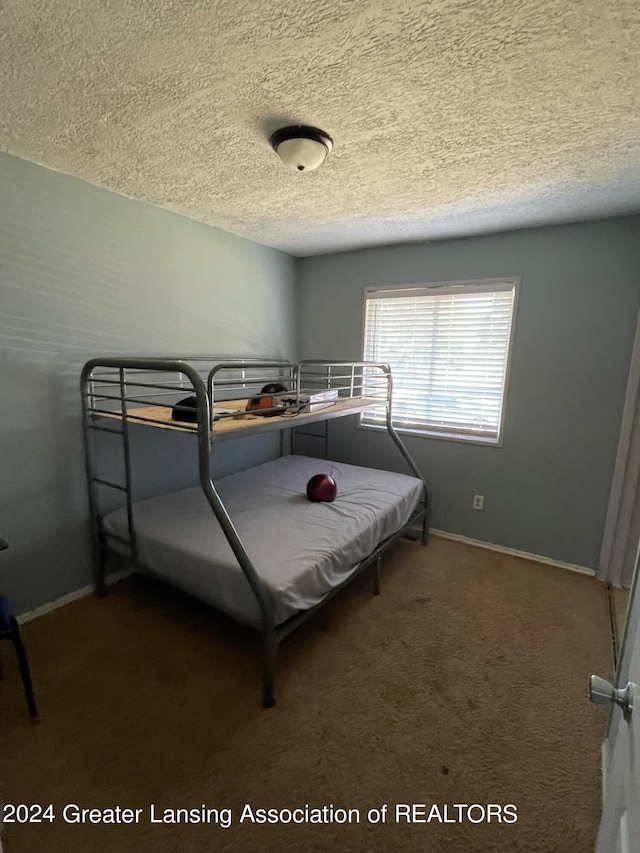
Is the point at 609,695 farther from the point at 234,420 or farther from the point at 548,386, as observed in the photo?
the point at 548,386

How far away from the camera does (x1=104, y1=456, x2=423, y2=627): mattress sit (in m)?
1.72

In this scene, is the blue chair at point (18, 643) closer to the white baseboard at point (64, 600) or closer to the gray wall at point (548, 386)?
the white baseboard at point (64, 600)

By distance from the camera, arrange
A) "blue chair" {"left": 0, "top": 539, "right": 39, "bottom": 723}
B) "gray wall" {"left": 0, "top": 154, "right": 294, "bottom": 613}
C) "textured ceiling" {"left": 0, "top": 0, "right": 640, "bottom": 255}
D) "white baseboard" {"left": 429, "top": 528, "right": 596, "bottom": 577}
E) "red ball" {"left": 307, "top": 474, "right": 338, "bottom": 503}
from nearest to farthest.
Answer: "textured ceiling" {"left": 0, "top": 0, "right": 640, "bottom": 255}
"blue chair" {"left": 0, "top": 539, "right": 39, "bottom": 723}
"gray wall" {"left": 0, "top": 154, "right": 294, "bottom": 613}
"red ball" {"left": 307, "top": 474, "right": 338, "bottom": 503}
"white baseboard" {"left": 429, "top": 528, "right": 596, "bottom": 577}

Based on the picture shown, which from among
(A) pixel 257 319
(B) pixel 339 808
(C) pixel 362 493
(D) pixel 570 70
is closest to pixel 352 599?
(C) pixel 362 493

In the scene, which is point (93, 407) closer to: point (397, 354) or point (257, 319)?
point (257, 319)

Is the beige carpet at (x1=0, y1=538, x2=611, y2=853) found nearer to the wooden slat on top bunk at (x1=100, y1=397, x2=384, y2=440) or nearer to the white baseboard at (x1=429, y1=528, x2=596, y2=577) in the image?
the white baseboard at (x1=429, y1=528, x2=596, y2=577)

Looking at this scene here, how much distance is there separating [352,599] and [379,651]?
1.47ft

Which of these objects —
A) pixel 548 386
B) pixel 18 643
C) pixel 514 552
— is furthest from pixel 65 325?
pixel 514 552

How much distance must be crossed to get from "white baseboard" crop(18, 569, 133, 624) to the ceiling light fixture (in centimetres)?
247

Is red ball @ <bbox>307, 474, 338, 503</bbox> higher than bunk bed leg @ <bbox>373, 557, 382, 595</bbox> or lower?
higher

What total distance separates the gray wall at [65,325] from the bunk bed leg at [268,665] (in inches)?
53.3

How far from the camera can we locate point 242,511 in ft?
Answer: 7.70

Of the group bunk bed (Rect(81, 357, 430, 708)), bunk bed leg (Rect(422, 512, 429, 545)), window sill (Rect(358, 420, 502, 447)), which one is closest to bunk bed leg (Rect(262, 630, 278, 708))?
bunk bed (Rect(81, 357, 430, 708))

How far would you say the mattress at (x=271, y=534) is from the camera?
1723 millimetres
